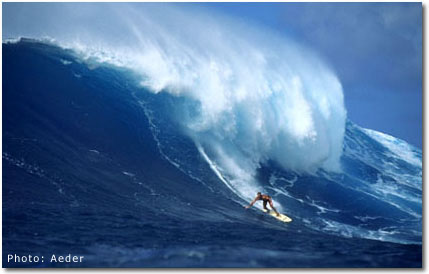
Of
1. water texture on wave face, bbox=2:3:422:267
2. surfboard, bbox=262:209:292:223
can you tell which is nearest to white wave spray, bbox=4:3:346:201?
water texture on wave face, bbox=2:3:422:267

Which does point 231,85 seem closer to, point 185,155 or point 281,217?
point 185,155

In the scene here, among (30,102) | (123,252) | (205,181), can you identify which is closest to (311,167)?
(205,181)

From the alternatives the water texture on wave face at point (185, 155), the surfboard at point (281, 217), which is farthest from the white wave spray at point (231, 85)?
the surfboard at point (281, 217)

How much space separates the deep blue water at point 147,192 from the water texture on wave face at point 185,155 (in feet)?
0.09

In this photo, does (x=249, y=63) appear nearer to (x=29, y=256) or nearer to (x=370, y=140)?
(x=370, y=140)

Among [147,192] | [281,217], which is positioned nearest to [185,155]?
[147,192]

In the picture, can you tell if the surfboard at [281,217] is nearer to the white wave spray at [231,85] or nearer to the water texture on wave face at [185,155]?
the water texture on wave face at [185,155]

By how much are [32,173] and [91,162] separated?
961 millimetres

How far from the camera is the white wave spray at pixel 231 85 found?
788cm

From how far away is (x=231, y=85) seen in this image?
8594 millimetres

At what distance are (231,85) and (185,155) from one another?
2027 millimetres

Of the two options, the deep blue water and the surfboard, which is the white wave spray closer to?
the deep blue water

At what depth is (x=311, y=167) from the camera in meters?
8.31

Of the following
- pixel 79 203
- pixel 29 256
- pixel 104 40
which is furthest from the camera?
pixel 104 40
